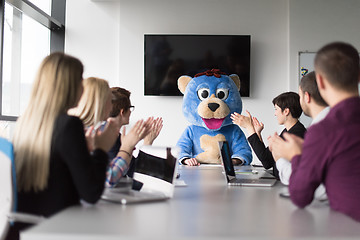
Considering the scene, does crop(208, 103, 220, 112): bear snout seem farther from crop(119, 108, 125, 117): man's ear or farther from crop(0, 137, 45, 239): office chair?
crop(0, 137, 45, 239): office chair

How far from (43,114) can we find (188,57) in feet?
12.9

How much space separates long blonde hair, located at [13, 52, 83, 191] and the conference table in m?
0.18

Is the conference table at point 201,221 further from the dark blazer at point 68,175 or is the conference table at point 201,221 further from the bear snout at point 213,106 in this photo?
the bear snout at point 213,106

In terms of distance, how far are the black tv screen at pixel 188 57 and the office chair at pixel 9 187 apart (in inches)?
153

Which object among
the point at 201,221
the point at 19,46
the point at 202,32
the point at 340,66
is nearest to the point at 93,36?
the point at 19,46

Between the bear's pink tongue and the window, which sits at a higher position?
the window

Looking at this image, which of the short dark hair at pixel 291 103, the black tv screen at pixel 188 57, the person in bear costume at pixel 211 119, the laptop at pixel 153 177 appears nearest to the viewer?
the laptop at pixel 153 177

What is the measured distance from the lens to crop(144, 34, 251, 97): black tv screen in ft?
17.0

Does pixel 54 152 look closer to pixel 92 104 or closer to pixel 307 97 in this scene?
pixel 92 104

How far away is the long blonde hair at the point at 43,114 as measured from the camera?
1.33 m

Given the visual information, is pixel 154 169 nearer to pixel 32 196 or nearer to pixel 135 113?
pixel 32 196

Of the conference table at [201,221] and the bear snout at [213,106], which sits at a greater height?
the bear snout at [213,106]

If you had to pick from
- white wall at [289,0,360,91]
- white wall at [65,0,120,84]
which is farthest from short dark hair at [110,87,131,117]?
white wall at [289,0,360,91]

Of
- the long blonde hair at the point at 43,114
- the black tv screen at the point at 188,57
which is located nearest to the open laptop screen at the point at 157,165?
the long blonde hair at the point at 43,114
